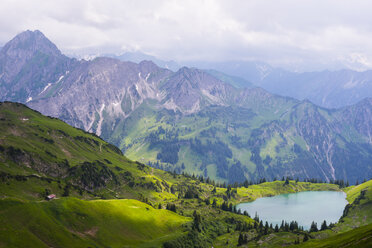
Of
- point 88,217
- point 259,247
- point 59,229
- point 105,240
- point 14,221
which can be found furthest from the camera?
point 259,247

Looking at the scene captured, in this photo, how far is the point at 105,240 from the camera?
5241 inches

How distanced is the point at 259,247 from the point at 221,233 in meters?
45.0

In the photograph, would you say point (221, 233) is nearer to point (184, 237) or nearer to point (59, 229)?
point (184, 237)

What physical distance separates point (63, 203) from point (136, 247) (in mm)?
39400

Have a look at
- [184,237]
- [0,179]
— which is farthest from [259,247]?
[0,179]

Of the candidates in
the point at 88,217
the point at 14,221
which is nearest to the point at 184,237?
the point at 88,217

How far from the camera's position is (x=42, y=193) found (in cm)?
17388

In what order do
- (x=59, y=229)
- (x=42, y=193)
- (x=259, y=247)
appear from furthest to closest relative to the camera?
1. (x=42, y=193)
2. (x=259, y=247)
3. (x=59, y=229)

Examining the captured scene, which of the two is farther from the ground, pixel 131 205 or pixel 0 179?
pixel 0 179

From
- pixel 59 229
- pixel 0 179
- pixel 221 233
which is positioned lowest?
pixel 221 233

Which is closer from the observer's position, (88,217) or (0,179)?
(88,217)

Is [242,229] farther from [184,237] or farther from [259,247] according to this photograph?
[184,237]

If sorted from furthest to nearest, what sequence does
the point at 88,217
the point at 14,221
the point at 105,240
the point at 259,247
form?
the point at 259,247 → the point at 88,217 → the point at 105,240 → the point at 14,221

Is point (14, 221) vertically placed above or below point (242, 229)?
above
